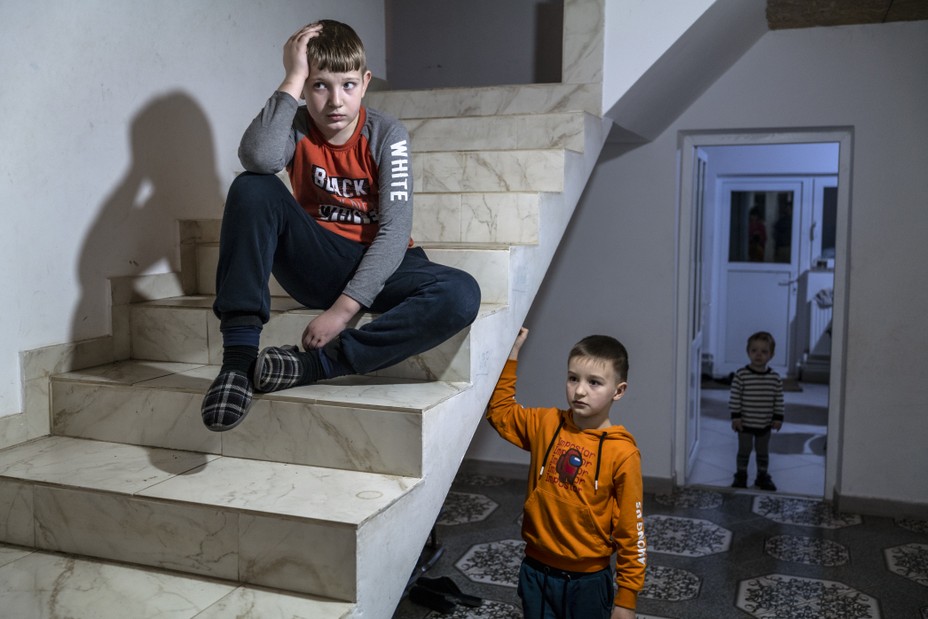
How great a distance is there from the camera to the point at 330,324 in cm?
174

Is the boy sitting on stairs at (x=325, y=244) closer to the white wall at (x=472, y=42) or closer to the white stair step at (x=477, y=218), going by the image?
the white stair step at (x=477, y=218)

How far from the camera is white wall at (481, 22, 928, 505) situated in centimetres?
347

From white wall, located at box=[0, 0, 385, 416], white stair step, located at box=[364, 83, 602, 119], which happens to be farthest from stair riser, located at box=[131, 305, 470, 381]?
white stair step, located at box=[364, 83, 602, 119]

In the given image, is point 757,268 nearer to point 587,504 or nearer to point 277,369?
point 587,504

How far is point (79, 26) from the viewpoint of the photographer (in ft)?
6.68

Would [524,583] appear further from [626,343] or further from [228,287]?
[626,343]

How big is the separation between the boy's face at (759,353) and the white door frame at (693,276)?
16.3 inches

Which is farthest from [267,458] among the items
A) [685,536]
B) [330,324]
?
[685,536]

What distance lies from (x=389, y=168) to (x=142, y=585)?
3.17 feet

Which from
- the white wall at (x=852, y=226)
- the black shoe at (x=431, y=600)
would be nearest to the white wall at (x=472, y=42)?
the white wall at (x=852, y=226)

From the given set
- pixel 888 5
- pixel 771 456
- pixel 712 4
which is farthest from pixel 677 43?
pixel 771 456

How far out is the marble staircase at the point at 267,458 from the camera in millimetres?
1470

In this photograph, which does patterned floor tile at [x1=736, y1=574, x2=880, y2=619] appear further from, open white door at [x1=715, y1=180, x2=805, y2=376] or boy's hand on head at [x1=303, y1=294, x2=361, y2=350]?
open white door at [x1=715, y1=180, x2=805, y2=376]

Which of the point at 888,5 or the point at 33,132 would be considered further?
the point at 888,5
